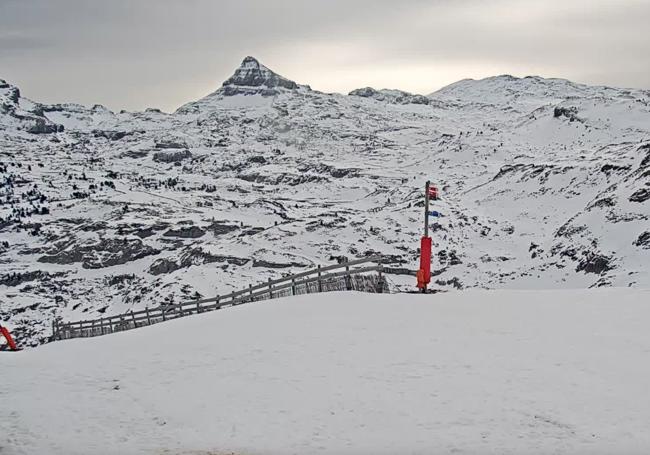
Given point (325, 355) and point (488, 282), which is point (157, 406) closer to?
point (325, 355)

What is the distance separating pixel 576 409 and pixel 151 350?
8.39 metres

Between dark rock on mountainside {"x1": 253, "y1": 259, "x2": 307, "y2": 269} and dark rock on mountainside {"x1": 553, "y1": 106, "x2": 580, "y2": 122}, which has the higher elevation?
dark rock on mountainside {"x1": 553, "y1": 106, "x2": 580, "y2": 122}

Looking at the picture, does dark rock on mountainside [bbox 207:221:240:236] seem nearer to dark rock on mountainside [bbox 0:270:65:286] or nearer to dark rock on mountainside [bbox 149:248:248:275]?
dark rock on mountainside [bbox 149:248:248:275]

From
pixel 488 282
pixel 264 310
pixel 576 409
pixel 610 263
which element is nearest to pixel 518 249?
pixel 488 282

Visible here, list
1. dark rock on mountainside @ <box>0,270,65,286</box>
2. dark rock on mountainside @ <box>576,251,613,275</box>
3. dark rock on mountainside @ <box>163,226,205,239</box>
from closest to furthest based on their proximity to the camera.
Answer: dark rock on mountainside @ <box>576,251,613,275</box>, dark rock on mountainside @ <box>0,270,65,286</box>, dark rock on mountainside @ <box>163,226,205,239</box>

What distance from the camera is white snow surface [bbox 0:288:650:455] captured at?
798 cm

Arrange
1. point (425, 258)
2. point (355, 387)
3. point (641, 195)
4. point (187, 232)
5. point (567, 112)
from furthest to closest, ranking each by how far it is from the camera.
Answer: point (567, 112) < point (187, 232) < point (641, 195) < point (425, 258) < point (355, 387)

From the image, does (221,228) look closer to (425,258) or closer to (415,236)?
(415,236)

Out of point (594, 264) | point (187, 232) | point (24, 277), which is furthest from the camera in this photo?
Result: point (187, 232)

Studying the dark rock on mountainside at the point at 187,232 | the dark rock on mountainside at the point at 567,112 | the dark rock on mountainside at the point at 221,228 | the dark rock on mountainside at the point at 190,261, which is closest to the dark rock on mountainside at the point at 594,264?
the dark rock on mountainside at the point at 190,261

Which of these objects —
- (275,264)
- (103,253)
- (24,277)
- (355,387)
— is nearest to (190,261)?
(275,264)

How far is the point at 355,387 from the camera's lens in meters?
9.67

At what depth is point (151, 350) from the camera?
12992 mm

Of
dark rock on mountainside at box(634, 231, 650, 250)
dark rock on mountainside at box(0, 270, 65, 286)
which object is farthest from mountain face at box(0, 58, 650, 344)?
dark rock on mountainside at box(0, 270, 65, 286)
